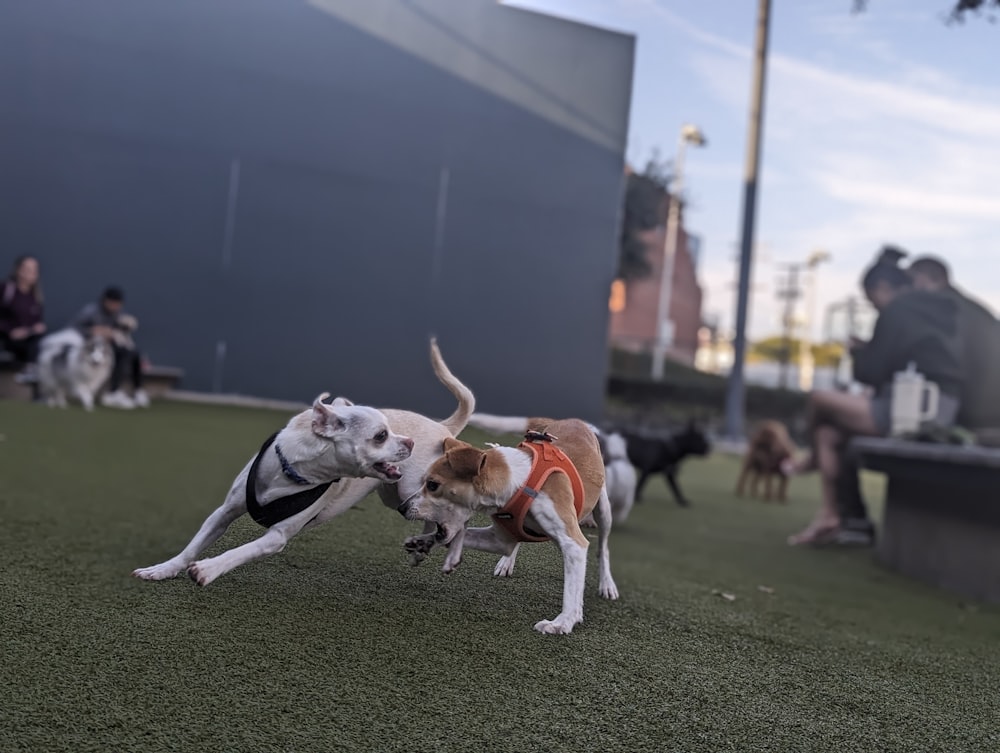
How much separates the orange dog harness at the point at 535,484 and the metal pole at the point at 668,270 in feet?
29.8

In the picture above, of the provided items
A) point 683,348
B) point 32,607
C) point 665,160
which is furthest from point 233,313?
point 683,348

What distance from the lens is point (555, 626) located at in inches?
96.6

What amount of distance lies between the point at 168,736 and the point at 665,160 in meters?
11.0

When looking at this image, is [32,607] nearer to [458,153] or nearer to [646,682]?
[646,682]

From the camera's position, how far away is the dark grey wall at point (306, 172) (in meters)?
12.1

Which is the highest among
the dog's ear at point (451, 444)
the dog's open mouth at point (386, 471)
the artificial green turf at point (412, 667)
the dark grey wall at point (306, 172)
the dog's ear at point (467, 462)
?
the dark grey wall at point (306, 172)

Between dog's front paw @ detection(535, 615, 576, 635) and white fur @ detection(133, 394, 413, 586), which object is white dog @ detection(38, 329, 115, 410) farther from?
dog's front paw @ detection(535, 615, 576, 635)

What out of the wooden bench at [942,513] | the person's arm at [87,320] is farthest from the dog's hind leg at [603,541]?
the person's arm at [87,320]

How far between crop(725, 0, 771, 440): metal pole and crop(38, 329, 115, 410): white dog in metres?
11.3

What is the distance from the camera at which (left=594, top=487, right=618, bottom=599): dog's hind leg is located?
8.61 ft

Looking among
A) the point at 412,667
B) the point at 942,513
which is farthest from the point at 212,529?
the point at 942,513

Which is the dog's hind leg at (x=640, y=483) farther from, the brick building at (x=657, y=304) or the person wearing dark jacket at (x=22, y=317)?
the brick building at (x=657, y=304)

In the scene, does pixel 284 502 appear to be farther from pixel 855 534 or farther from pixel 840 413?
pixel 855 534

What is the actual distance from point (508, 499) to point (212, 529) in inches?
30.3
